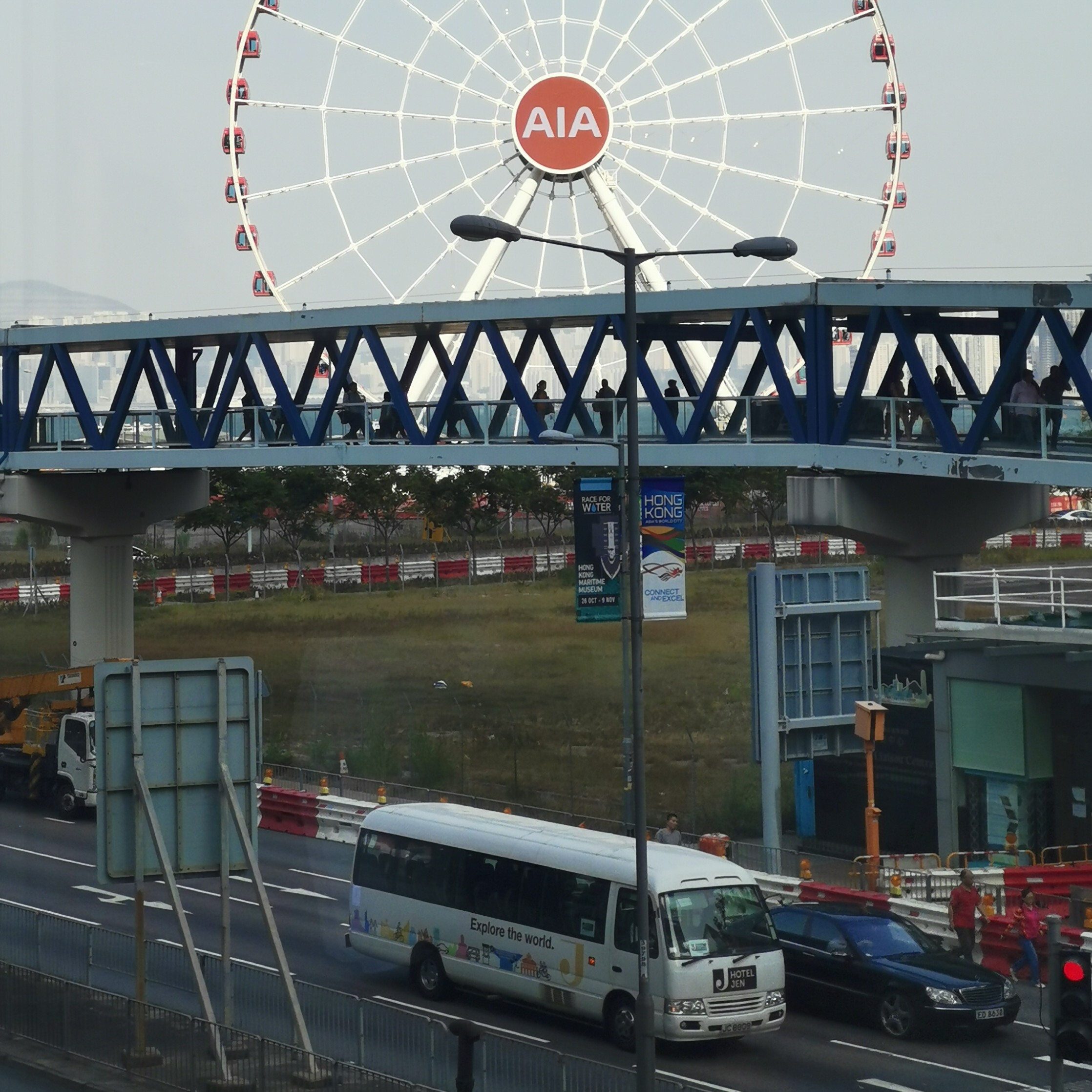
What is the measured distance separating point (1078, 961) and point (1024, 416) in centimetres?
1466

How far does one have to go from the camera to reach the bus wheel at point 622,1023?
1909 centimetres

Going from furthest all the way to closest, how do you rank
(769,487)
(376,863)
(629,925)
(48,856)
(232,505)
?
(769,487)
(232,505)
(48,856)
(376,863)
(629,925)

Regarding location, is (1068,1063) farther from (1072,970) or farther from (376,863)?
(376,863)

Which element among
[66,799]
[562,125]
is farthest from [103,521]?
[562,125]

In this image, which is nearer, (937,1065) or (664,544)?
(937,1065)

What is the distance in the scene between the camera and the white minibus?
19125 millimetres

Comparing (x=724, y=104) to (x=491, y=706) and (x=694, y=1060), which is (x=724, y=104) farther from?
(x=694, y=1060)

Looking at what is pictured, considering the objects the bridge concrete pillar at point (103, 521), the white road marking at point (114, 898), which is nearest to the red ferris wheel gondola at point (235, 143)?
the bridge concrete pillar at point (103, 521)

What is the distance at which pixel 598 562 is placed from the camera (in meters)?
26.4

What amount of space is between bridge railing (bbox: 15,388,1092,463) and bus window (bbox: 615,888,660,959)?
5432 millimetres

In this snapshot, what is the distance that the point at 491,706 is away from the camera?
160ft

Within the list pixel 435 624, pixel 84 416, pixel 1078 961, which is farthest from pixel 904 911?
pixel 435 624

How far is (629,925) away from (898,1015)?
3094 mm

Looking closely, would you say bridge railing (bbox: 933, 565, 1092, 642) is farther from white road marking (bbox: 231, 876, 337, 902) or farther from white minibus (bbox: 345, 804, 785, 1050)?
white road marking (bbox: 231, 876, 337, 902)
